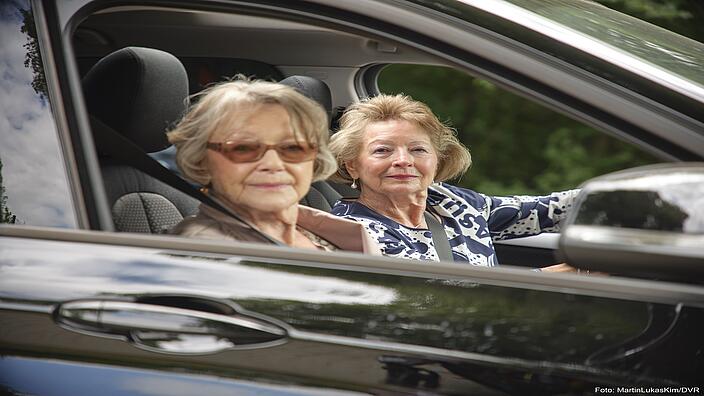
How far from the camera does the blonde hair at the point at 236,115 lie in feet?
6.60

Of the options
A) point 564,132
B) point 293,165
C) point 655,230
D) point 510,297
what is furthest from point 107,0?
point 564,132

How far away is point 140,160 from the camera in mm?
1988

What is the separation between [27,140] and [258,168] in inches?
17.1

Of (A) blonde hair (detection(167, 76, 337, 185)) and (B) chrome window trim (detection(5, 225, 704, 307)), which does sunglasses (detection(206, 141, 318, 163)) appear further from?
(B) chrome window trim (detection(5, 225, 704, 307))

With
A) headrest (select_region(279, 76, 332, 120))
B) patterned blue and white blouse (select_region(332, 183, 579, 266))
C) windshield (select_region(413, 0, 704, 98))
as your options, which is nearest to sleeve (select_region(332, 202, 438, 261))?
patterned blue and white blouse (select_region(332, 183, 579, 266))

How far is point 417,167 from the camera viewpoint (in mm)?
2789

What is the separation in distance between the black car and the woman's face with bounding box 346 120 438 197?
89 cm

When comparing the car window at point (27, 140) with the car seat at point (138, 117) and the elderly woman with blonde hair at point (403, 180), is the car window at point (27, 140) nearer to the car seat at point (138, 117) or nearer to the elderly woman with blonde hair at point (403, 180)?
the car seat at point (138, 117)

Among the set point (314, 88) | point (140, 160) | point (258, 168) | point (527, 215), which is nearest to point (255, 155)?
point (258, 168)

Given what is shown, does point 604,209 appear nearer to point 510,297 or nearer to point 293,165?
point 510,297

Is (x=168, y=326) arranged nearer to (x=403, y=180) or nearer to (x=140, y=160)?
(x=140, y=160)

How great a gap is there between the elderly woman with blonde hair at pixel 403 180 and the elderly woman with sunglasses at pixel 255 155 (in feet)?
1.92

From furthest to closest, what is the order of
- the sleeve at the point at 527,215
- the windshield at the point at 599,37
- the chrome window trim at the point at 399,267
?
the sleeve at the point at 527,215 < the windshield at the point at 599,37 < the chrome window trim at the point at 399,267

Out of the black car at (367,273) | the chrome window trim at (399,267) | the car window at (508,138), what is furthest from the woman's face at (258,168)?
the car window at (508,138)
